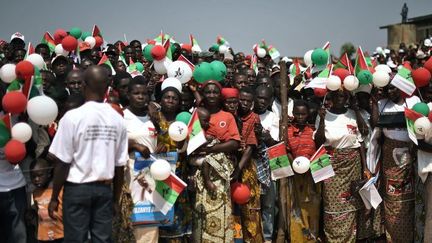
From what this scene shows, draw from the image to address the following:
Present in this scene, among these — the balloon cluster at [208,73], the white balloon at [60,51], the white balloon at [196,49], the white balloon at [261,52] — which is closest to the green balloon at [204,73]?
the balloon cluster at [208,73]

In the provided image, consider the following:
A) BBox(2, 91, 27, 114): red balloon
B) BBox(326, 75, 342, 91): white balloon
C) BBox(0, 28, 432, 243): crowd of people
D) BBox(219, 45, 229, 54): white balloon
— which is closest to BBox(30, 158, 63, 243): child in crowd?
BBox(0, 28, 432, 243): crowd of people

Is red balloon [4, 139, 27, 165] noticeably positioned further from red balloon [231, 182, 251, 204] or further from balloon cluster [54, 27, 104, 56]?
balloon cluster [54, 27, 104, 56]

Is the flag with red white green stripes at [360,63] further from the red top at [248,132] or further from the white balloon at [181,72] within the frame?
the white balloon at [181,72]

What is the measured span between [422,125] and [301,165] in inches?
53.1

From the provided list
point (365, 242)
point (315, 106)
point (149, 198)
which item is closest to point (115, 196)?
point (149, 198)

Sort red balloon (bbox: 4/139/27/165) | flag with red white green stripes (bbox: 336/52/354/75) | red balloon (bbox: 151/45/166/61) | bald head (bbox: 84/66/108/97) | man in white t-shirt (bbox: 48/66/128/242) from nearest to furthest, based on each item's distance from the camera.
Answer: man in white t-shirt (bbox: 48/66/128/242) < bald head (bbox: 84/66/108/97) < red balloon (bbox: 4/139/27/165) < flag with red white green stripes (bbox: 336/52/354/75) < red balloon (bbox: 151/45/166/61)

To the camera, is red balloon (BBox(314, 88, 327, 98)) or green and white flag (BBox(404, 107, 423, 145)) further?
red balloon (BBox(314, 88, 327, 98))

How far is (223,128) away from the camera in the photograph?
16.3ft

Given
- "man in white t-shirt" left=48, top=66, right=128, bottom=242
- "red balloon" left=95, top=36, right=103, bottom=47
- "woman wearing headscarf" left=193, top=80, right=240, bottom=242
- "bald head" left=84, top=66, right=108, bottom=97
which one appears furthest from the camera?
"red balloon" left=95, top=36, right=103, bottom=47

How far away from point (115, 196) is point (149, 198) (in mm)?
387

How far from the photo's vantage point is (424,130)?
5.09 metres

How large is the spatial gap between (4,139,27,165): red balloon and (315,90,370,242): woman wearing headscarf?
314 centimetres

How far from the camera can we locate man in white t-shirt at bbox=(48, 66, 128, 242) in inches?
145

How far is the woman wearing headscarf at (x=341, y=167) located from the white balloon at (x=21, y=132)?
3.08 meters
